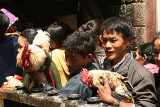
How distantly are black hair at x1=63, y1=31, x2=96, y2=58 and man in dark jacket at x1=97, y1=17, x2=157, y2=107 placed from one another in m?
0.15

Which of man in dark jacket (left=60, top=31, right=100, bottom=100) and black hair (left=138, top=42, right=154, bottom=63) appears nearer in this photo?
man in dark jacket (left=60, top=31, right=100, bottom=100)

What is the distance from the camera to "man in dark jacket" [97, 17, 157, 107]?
6.19 ft

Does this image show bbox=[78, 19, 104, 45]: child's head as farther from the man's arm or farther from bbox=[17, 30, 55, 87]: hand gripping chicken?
the man's arm

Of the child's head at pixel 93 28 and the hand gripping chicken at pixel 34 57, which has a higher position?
the child's head at pixel 93 28

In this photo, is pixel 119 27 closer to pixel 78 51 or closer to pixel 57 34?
pixel 78 51

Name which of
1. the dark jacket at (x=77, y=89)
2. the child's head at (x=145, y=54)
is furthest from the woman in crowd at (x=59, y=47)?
the child's head at (x=145, y=54)

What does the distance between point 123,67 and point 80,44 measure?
44 cm

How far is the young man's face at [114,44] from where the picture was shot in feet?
7.53

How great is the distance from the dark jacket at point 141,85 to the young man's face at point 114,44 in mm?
225

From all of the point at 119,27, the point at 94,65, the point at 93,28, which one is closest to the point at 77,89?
the point at 94,65

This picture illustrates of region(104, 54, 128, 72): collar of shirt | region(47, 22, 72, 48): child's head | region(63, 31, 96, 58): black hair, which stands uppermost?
region(47, 22, 72, 48): child's head

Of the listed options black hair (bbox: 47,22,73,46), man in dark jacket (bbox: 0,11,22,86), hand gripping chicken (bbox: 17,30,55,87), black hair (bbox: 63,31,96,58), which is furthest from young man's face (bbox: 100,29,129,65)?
man in dark jacket (bbox: 0,11,22,86)

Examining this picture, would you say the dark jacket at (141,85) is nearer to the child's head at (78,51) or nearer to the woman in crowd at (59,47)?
the child's head at (78,51)

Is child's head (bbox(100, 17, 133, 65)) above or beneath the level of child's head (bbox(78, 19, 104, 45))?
beneath
